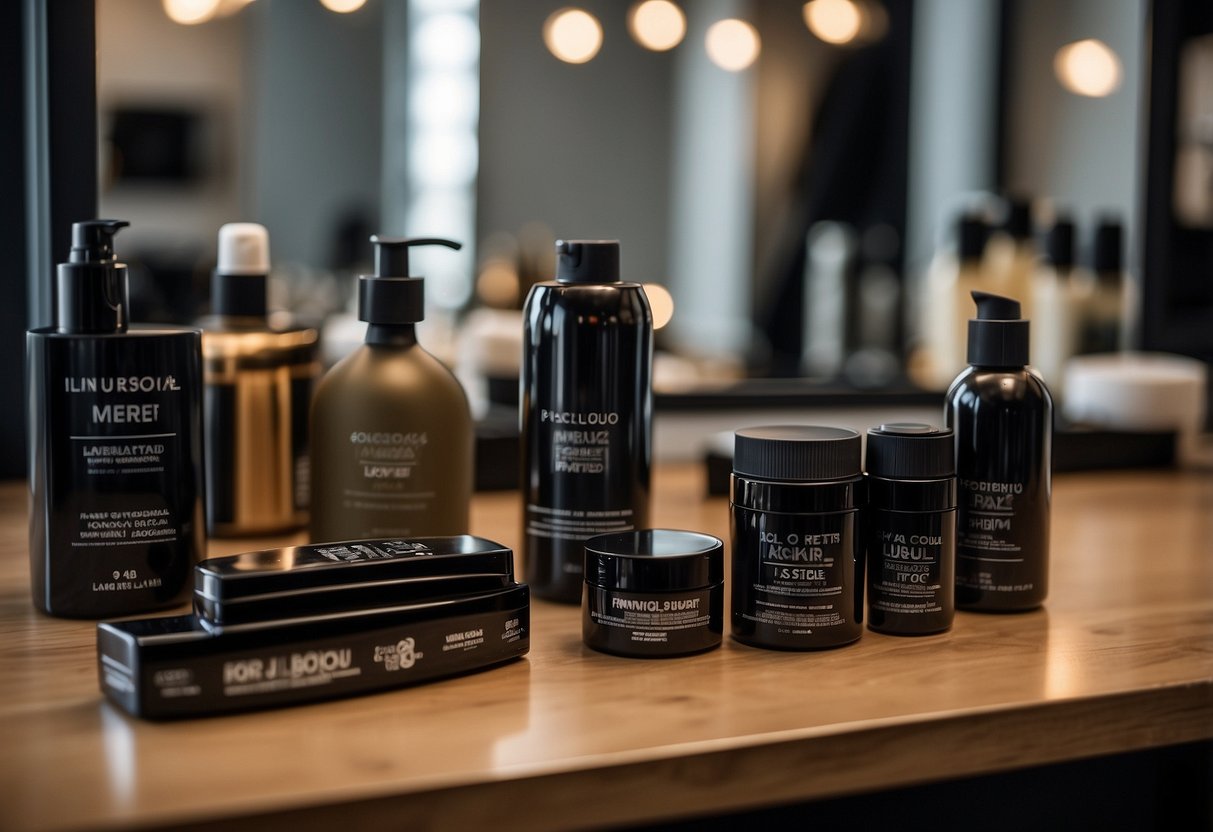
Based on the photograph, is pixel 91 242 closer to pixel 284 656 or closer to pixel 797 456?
pixel 284 656

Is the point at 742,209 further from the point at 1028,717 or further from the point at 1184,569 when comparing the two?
the point at 1028,717

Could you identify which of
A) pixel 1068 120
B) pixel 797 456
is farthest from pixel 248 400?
pixel 1068 120

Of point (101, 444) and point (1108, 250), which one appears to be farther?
point (1108, 250)

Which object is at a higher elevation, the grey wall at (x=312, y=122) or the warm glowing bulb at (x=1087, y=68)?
the warm glowing bulb at (x=1087, y=68)

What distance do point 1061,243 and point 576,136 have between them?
1.71 ft

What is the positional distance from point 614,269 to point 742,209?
683 millimetres

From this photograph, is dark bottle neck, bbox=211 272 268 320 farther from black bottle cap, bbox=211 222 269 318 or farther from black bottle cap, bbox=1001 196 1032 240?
black bottle cap, bbox=1001 196 1032 240

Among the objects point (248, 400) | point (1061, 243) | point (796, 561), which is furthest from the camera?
point (1061, 243)

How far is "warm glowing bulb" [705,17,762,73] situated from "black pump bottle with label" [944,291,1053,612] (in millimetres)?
709

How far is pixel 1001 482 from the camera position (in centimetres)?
68

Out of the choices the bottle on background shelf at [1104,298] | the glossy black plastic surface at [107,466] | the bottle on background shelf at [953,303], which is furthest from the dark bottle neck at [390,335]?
the bottle on background shelf at [1104,298]

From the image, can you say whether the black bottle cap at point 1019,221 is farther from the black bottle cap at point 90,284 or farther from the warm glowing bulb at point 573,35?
the black bottle cap at point 90,284

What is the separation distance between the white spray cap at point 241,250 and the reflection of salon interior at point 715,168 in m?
0.27

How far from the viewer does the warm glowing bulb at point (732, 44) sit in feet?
4.34
